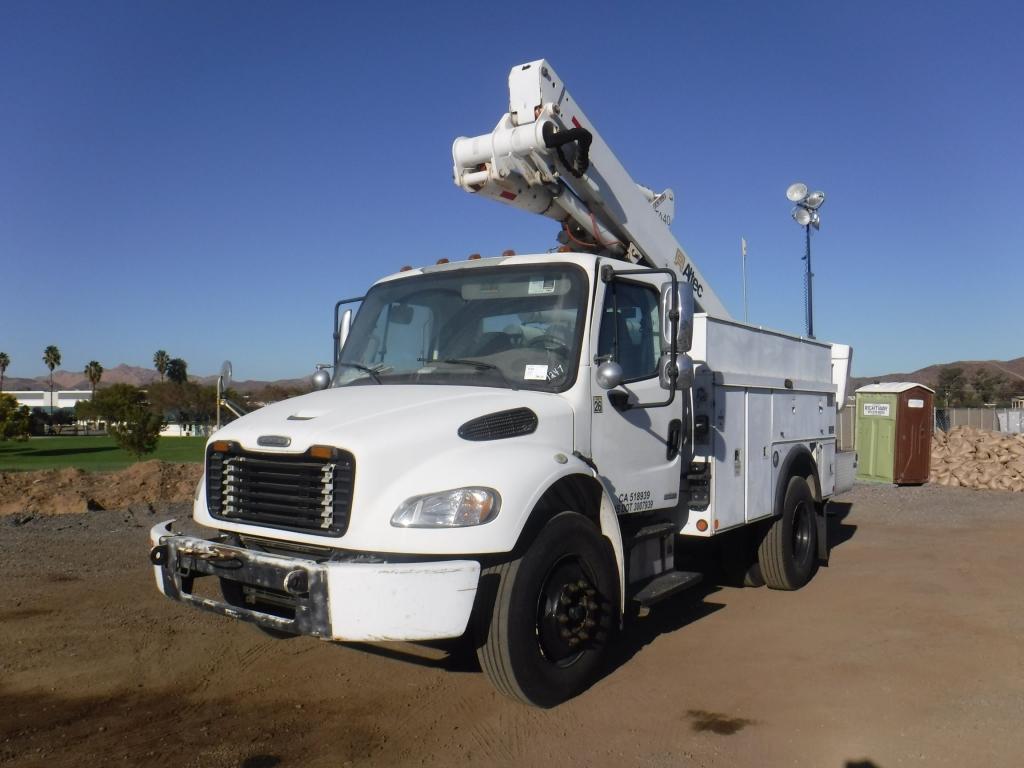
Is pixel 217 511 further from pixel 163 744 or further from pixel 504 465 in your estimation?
pixel 504 465

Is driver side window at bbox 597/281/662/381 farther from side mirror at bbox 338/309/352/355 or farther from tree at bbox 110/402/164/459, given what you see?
tree at bbox 110/402/164/459

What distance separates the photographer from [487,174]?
6.21 m

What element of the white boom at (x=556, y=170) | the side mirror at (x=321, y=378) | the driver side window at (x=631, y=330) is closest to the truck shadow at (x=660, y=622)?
the driver side window at (x=631, y=330)

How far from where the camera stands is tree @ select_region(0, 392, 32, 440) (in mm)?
48062

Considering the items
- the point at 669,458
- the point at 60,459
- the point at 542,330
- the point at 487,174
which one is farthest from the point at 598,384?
the point at 60,459

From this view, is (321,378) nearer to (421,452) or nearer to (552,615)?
(421,452)

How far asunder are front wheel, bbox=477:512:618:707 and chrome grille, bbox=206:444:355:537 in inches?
32.6

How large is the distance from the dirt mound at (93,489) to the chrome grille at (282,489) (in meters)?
9.15

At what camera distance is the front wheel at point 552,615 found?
4.20 m

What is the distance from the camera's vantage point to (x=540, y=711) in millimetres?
4500

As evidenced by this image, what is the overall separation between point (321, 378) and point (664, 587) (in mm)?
2766

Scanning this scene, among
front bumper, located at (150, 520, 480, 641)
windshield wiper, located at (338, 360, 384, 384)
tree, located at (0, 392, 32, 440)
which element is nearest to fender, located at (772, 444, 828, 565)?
windshield wiper, located at (338, 360, 384, 384)

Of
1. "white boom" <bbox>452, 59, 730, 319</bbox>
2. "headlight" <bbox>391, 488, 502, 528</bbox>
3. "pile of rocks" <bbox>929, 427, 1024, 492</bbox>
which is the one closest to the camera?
"headlight" <bbox>391, 488, 502, 528</bbox>

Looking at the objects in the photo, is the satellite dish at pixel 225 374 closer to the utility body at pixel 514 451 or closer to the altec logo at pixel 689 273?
the utility body at pixel 514 451
